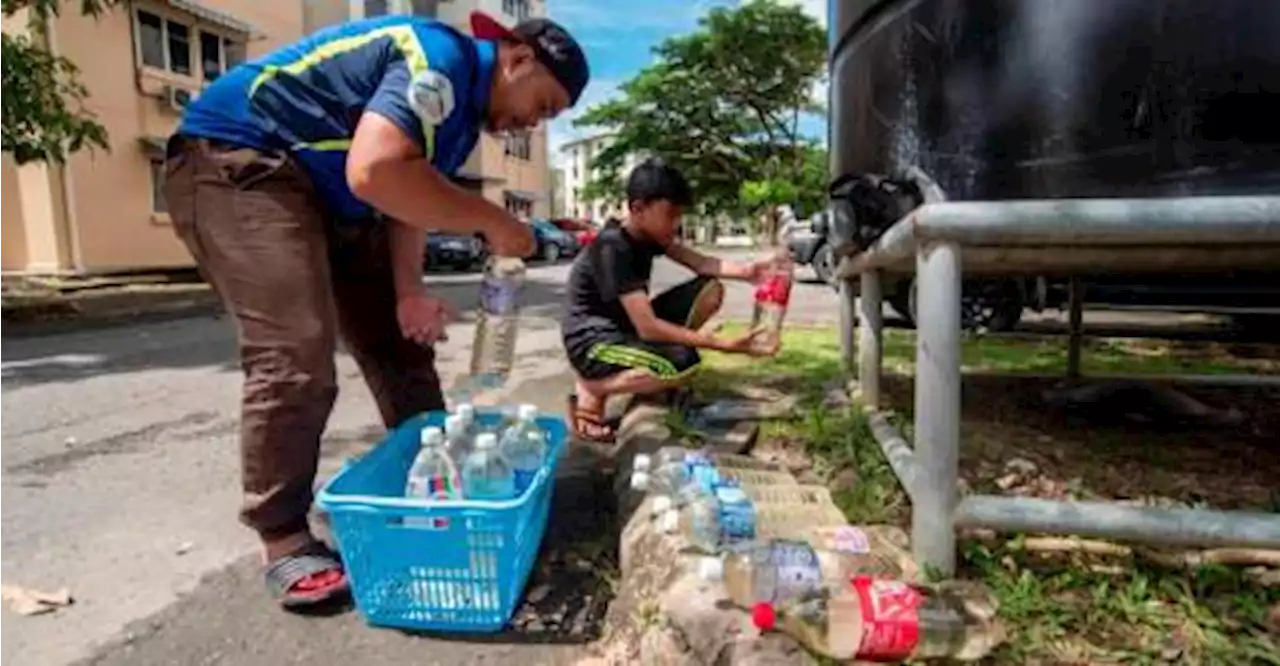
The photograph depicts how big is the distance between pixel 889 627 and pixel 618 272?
1.84 metres

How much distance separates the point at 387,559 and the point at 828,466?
130 cm

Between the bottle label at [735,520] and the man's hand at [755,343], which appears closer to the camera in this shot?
the bottle label at [735,520]

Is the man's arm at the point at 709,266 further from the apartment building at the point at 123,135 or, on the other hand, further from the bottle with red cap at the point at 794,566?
the apartment building at the point at 123,135

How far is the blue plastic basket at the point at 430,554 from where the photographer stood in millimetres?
1748

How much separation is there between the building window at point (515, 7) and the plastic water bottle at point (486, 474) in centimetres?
3116

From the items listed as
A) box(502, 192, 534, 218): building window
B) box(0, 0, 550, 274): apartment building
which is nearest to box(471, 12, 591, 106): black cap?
box(0, 0, 550, 274): apartment building

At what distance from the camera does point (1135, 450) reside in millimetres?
2615

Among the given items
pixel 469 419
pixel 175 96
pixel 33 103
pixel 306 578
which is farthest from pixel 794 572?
pixel 175 96

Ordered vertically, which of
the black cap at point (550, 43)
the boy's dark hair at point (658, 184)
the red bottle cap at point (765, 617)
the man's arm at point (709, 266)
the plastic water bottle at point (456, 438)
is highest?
the black cap at point (550, 43)

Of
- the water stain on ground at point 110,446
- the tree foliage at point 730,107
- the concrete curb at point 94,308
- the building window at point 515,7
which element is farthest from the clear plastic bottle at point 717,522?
the building window at point 515,7

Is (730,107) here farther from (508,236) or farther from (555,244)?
(508,236)

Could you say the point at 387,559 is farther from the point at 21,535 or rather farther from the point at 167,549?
the point at 21,535

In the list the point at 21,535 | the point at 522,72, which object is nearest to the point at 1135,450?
the point at 522,72

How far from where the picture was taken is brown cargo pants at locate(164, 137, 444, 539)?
1.92 meters
